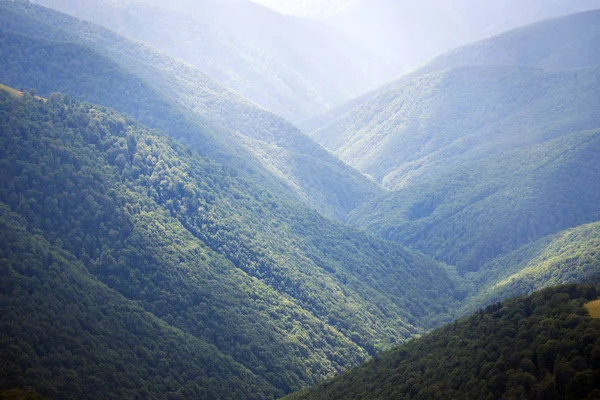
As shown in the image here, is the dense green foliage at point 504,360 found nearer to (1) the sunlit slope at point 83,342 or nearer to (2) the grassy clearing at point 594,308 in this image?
(2) the grassy clearing at point 594,308

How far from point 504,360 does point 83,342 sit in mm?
103882

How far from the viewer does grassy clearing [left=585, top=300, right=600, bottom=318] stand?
100106 millimetres

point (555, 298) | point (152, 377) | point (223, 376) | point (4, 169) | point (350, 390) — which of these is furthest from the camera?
point (4, 169)

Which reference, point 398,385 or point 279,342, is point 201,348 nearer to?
point 279,342

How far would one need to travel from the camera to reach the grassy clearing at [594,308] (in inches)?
3941

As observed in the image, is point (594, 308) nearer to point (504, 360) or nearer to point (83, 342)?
point (504, 360)

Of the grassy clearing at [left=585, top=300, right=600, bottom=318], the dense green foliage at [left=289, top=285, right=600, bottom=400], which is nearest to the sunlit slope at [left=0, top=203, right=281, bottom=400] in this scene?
the dense green foliage at [left=289, top=285, right=600, bottom=400]

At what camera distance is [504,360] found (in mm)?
99812

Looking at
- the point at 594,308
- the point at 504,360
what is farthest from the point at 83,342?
the point at 594,308

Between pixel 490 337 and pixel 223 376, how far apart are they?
85.8 meters

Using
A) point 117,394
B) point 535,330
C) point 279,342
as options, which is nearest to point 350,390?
point 535,330

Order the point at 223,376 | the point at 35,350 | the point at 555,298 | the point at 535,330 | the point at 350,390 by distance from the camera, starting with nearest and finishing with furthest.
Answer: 1. the point at 535,330
2. the point at 555,298
3. the point at 350,390
4. the point at 35,350
5. the point at 223,376

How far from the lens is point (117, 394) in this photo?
144 m

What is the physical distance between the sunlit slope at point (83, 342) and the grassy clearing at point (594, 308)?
3777 inches
